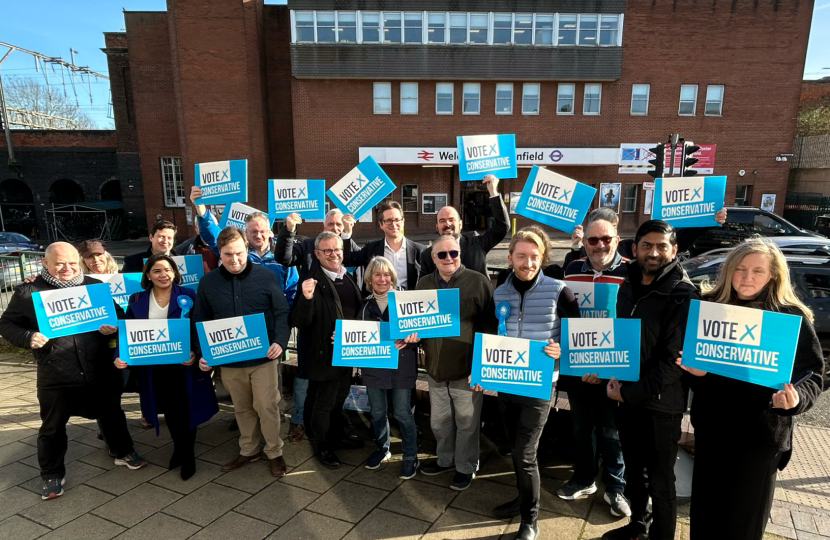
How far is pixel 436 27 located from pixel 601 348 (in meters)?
A: 24.3

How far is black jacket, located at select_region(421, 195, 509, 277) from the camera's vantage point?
4211mm

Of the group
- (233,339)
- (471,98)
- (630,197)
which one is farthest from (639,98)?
(233,339)

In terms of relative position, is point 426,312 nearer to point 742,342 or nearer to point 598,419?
point 598,419

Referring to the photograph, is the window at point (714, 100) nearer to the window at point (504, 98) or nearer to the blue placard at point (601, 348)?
the window at point (504, 98)

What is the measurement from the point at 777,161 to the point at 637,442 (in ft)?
97.5

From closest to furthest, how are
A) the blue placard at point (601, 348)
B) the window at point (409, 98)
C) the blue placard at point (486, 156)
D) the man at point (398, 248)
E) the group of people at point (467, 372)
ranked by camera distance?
the group of people at point (467, 372), the blue placard at point (601, 348), the man at point (398, 248), the blue placard at point (486, 156), the window at point (409, 98)

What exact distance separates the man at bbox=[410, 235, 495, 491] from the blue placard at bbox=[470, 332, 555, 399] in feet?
1.04

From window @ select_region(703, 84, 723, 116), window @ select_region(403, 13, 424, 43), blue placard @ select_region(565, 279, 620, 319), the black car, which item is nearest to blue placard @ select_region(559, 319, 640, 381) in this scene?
blue placard @ select_region(565, 279, 620, 319)

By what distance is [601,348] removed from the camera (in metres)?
3.09

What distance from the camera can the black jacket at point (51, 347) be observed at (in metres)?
3.70

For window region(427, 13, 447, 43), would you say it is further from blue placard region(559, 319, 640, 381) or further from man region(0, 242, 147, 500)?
blue placard region(559, 319, 640, 381)

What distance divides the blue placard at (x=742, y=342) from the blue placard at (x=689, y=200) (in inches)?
73.3

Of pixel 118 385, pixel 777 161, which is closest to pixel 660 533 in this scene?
pixel 118 385

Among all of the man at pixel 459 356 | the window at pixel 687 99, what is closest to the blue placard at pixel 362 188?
the man at pixel 459 356
